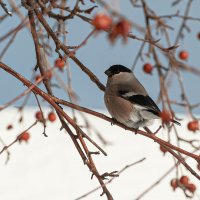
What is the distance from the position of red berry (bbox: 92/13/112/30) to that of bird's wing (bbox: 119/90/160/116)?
1.06 m

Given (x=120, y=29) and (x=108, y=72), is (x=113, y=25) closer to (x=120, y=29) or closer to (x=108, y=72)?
(x=120, y=29)

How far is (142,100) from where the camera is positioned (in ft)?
6.30

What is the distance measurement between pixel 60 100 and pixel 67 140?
274 centimetres

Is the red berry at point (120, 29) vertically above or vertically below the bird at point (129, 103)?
below

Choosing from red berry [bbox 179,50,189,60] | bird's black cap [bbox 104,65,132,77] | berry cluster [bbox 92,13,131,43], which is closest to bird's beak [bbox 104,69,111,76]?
bird's black cap [bbox 104,65,132,77]

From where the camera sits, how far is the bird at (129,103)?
1847mm

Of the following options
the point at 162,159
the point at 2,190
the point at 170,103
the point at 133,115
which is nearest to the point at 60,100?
the point at 170,103

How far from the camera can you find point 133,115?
1.88 meters

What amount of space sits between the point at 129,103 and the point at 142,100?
0.06 meters

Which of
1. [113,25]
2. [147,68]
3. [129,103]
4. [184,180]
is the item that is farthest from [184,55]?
[113,25]

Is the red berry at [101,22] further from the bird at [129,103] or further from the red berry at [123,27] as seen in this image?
the bird at [129,103]

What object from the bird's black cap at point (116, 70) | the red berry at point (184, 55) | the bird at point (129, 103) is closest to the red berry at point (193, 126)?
the bird at point (129, 103)

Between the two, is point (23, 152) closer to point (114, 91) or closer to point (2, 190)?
point (2, 190)

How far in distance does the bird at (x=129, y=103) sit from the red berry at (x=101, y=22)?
3.41ft
